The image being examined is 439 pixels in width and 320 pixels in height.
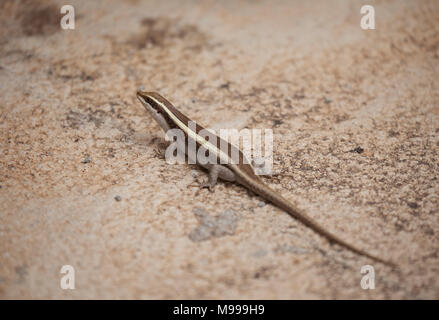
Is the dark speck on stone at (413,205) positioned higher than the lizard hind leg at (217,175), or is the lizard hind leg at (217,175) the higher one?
the lizard hind leg at (217,175)

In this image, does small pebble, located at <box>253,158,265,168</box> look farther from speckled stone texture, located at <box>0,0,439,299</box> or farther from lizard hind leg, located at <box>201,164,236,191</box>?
lizard hind leg, located at <box>201,164,236,191</box>

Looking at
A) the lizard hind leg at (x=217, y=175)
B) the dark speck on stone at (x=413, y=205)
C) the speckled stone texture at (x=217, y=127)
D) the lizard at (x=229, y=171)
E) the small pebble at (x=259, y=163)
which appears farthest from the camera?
the small pebble at (x=259, y=163)

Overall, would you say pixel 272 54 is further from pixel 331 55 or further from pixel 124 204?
pixel 124 204

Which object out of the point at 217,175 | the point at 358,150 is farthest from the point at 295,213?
the point at 358,150

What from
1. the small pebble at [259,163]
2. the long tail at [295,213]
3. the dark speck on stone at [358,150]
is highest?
the dark speck on stone at [358,150]

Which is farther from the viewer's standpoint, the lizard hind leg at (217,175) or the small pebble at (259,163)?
the small pebble at (259,163)

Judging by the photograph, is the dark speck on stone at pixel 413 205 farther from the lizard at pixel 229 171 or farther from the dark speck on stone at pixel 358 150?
the dark speck on stone at pixel 358 150

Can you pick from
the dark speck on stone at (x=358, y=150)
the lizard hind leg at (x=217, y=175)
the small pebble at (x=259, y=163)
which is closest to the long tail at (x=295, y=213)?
the lizard hind leg at (x=217, y=175)

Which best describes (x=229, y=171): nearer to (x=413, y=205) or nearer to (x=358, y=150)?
(x=358, y=150)
